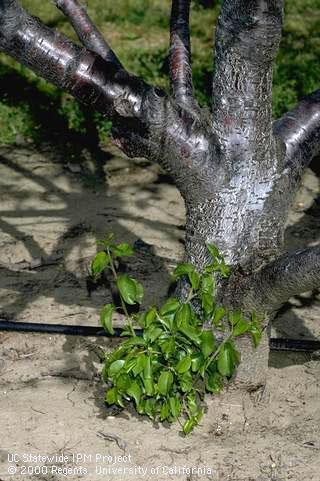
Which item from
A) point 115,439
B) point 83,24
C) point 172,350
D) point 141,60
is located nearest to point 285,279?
point 172,350

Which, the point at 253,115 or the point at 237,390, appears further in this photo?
the point at 237,390

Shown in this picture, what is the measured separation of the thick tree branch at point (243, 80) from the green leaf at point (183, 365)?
30.5 inches

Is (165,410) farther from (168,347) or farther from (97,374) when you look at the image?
(97,374)

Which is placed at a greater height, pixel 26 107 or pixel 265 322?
pixel 265 322

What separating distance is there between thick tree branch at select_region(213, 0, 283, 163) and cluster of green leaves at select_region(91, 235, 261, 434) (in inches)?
16.7

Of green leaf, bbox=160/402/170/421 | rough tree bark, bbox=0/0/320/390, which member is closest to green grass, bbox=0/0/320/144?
rough tree bark, bbox=0/0/320/390

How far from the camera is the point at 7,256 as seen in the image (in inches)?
200

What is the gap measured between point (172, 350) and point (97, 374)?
0.65 meters

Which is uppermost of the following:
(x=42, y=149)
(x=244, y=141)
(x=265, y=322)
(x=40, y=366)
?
(x=244, y=141)

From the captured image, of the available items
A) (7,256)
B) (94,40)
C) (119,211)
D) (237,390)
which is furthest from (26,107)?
(237,390)

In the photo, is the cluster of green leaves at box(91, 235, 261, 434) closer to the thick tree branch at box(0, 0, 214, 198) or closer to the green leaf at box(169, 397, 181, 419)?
the green leaf at box(169, 397, 181, 419)

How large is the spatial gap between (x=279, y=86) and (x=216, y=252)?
3.75m

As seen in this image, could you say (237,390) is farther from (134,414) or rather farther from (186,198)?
(186,198)

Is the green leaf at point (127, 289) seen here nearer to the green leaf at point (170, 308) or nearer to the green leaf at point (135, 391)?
the green leaf at point (170, 308)
